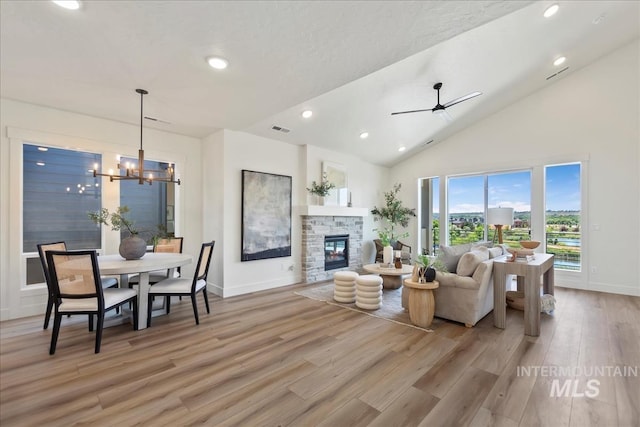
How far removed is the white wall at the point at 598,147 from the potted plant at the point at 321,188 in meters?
3.96

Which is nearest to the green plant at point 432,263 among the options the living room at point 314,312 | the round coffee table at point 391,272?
the living room at point 314,312

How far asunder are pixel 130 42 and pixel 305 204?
155 inches

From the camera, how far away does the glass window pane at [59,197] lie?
3803mm

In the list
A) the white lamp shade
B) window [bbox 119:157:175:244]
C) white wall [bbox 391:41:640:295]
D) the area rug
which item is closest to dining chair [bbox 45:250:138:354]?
window [bbox 119:157:175:244]

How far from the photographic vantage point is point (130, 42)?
2.36 m

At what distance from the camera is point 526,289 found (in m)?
3.23

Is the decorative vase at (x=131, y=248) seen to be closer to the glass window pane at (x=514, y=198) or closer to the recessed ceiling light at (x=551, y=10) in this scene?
the recessed ceiling light at (x=551, y=10)

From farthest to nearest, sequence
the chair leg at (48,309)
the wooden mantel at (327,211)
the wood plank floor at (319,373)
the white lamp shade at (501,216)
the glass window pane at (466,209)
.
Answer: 1. the glass window pane at (466,209)
2. the wooden mantel at (327,211)
3. the white lamp shade at (501,216)
4. the chair leg at (48,309)
5. the wood plank floor at (319,373)

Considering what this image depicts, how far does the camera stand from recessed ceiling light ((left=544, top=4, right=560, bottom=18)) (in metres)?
3.45

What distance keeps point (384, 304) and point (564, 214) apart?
4.37 metres

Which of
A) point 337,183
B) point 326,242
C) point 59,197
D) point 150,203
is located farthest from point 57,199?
point 337,183

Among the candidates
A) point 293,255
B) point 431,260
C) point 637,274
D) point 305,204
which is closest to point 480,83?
point 431,260

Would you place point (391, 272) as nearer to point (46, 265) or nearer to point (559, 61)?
point (46, 265)

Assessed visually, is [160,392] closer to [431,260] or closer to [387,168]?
A: [431,260]
